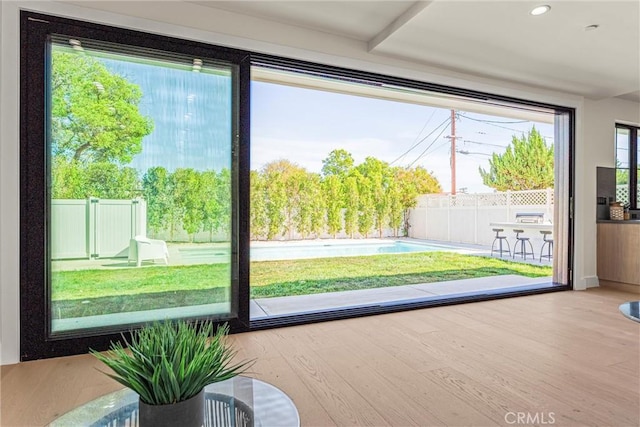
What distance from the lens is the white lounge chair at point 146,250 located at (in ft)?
8.95

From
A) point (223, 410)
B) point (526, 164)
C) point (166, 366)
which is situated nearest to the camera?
point (166, 366)

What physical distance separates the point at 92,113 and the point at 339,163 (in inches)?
301

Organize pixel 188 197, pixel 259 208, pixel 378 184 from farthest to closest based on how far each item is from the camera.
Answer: pixel 378 184 → pixel 259 208 → pixel 188 197

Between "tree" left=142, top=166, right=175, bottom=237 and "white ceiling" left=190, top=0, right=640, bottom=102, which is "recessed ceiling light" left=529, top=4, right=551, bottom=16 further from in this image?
"tree" left=142, top=166, right=175, bottom=237

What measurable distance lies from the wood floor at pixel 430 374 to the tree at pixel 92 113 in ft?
4.79

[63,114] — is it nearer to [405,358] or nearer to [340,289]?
[405,358]

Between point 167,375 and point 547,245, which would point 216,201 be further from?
point 547,245

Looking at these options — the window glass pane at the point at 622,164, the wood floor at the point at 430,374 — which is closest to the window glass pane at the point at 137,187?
the wood floor at the point at 430,374

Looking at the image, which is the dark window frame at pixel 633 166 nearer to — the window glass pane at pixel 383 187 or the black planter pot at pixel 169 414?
the window glass pane at pixel 383 187

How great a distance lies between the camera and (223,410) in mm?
1068

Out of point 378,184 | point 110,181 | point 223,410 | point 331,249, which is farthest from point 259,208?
point 223,410

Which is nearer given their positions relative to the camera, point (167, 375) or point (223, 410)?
point (167, 375)

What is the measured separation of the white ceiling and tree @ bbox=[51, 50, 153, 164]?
94 centimetres

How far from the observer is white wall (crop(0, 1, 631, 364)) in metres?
2.34
